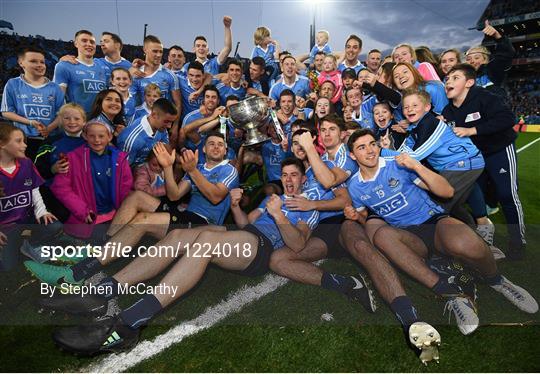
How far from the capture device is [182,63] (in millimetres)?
5738

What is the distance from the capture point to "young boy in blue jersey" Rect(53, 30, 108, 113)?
4.46 meters

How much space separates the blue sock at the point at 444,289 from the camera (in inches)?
91.4

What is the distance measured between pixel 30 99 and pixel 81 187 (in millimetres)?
1726

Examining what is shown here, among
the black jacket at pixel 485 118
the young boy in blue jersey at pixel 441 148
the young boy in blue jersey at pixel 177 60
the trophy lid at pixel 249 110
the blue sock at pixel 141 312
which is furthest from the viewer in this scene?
the young boy in blue jersey at pixel 177 60

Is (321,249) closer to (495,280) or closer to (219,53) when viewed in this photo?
(495,280)

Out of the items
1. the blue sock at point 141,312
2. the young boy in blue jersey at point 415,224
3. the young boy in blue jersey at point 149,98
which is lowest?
the blue sock at point 141,312

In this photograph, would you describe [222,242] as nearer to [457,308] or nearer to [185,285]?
[185,285]

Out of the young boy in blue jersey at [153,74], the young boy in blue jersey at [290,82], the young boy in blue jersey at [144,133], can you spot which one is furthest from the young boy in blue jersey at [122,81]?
the young boy in blue jersey at [290,82]

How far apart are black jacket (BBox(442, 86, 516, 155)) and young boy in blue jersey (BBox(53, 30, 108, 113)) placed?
424 centimetres

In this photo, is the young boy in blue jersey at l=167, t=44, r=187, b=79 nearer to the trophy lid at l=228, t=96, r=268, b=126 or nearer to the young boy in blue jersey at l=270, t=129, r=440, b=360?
the trophy lid at l=228, t=96, r=268, b=126

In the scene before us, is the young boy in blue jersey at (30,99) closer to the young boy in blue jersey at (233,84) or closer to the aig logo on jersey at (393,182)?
the young boy in blue jersey at (233,84)

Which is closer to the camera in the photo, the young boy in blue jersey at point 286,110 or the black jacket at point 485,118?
the black jacket at point 485,118

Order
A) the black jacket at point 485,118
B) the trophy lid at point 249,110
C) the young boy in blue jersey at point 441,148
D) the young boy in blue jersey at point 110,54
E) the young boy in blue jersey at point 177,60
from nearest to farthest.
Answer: the young boy in blue jersey at point 441,148 → the black jacket at point 485,118 → the trophy lid at point 249,110 → the young boy in blue jersey at point 110,54 → the young boy in blue jersey at point 177,60

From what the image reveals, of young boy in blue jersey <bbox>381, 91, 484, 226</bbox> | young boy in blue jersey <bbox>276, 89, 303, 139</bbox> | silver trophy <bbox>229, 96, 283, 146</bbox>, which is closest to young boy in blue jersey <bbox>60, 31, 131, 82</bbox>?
silver trophy <bbox>229, 96, 283, 146</bbox>
